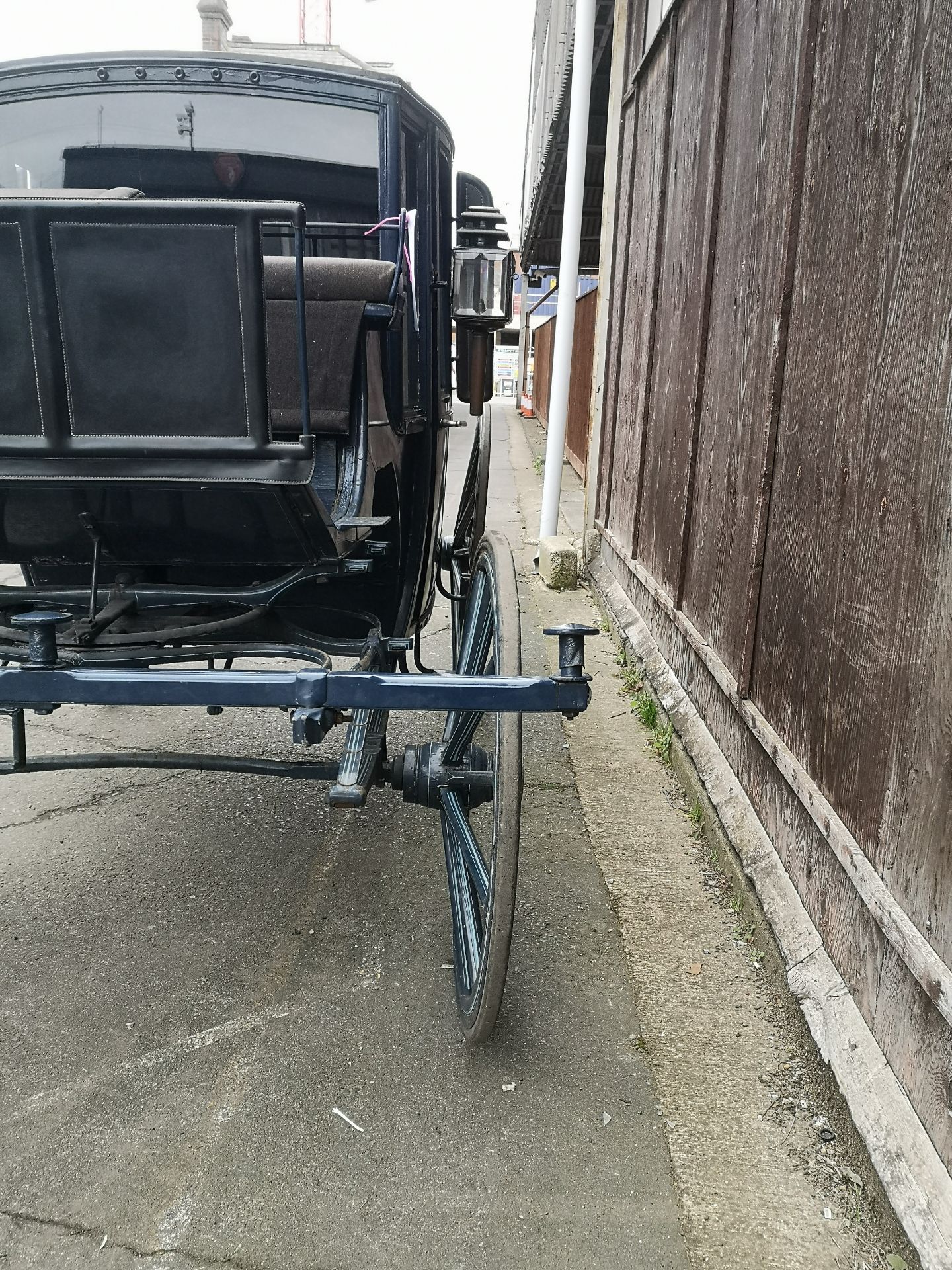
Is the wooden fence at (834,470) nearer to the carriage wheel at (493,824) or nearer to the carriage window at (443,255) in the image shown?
the carriage wheel at (493,824)

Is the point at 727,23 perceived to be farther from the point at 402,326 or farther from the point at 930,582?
the point at 930,582

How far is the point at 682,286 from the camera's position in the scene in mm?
4414

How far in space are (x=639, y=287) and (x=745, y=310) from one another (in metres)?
2.36

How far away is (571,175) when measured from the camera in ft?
22.4

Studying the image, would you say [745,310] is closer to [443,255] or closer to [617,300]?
[443,255]

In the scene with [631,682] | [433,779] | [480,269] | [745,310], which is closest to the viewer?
[433,779]

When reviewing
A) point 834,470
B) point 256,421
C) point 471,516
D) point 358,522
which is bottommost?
point 471,516

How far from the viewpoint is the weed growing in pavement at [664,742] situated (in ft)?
13.2

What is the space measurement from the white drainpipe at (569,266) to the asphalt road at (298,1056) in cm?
414

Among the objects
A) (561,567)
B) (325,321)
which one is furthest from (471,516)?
(561,567)

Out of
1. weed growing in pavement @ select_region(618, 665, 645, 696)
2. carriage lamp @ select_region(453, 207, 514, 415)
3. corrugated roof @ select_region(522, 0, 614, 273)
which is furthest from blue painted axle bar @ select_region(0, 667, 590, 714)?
corrugated roof @ select_region(522, 0, 614, 273)

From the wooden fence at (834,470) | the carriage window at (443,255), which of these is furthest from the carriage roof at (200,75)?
the wooden fence at (834,470)

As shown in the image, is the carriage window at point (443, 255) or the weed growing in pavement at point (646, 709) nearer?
the carriage window at point (443, 255)

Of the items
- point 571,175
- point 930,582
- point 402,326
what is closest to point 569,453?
point 571,175
